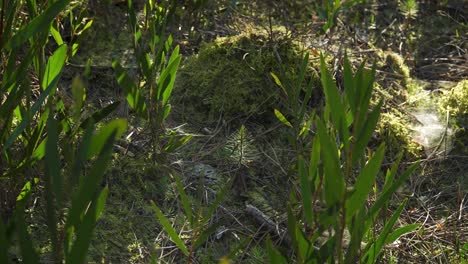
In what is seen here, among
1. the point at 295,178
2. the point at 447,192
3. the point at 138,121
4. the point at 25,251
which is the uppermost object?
the point at 25,251

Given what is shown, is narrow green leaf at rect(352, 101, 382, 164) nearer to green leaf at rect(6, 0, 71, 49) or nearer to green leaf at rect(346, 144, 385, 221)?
green leaf at rect(346, 144, 385, 221)

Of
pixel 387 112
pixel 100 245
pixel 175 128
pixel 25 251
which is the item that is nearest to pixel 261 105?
pixel 175 128

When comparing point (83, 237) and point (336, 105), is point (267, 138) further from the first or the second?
point (83, 237)

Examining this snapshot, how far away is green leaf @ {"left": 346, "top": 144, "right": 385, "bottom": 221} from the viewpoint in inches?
38.9

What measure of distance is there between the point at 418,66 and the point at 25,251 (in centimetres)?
191

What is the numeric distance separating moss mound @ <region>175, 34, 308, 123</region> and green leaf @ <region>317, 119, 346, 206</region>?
1.00m

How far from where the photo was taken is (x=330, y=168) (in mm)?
927

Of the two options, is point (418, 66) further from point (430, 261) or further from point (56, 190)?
point (56, 190)

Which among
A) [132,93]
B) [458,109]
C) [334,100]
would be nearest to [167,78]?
[132,93]

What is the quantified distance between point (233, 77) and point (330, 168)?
114cm

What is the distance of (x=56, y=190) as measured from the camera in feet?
2.44

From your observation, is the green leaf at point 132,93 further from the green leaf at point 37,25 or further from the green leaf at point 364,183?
the green leaf at point 364,183

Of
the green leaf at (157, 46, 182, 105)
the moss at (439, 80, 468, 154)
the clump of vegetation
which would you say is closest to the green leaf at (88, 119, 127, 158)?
the green leaf at (157, 46, 182, 105)

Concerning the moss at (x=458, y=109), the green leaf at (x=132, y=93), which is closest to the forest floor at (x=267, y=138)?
the moss at (x=458, y=109)
